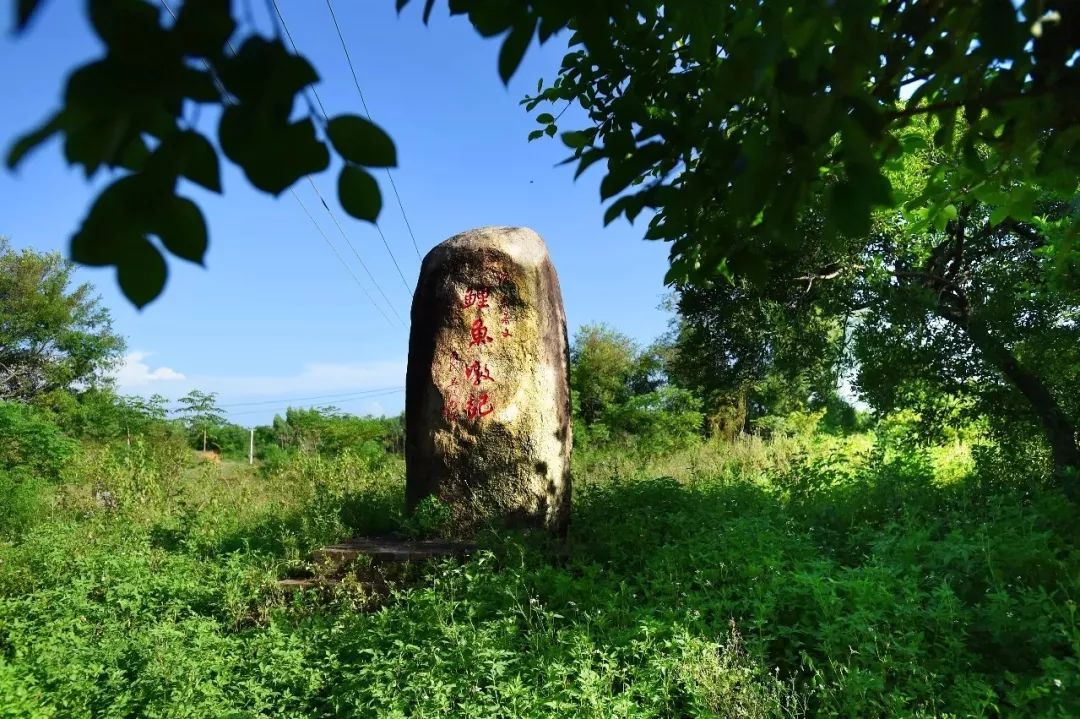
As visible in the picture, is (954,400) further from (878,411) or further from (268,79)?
(268,79)

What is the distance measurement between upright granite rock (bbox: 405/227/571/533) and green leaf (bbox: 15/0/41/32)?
19.6 feet

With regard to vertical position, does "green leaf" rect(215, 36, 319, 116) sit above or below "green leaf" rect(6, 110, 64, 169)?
above

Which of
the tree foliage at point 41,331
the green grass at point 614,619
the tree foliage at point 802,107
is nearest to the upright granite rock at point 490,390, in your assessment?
the green grass at point 614,619

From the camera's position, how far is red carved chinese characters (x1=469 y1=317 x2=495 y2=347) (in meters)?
6.91

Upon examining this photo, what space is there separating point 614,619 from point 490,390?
2969mm

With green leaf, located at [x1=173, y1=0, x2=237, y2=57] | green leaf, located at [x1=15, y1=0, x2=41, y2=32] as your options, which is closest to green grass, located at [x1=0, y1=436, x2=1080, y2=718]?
green leaf, located at [x1=173, y1=0, x2=237, y2=57]

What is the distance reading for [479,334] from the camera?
22.7 feet

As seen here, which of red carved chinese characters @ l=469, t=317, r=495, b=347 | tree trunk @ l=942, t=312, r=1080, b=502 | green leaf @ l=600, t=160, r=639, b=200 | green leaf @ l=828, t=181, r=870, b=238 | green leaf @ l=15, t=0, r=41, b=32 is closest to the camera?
green leaf @ l=15, t=0, r=41, b=32

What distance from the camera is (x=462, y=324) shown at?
6.96 metres

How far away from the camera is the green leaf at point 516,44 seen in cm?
145

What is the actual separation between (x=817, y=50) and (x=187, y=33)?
1.07 meters

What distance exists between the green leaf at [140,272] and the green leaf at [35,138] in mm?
143

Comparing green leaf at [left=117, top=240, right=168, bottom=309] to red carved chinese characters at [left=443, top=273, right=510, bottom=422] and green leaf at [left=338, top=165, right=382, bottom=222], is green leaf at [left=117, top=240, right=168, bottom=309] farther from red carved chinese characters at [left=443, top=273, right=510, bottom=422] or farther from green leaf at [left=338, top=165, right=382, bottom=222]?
red carved chinese characters at [left=443, top=273, right=510, bottom=422]

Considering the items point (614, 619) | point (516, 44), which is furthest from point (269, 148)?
point (614, 619)
